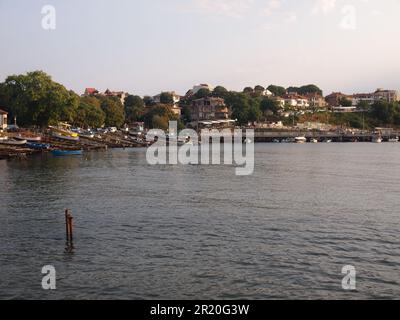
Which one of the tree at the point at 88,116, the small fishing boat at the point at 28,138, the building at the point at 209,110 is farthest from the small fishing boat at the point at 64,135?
the building at the point at 209,110

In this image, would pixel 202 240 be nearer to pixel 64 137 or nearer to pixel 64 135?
pixel 64 137

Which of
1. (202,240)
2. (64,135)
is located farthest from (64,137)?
(202,240)

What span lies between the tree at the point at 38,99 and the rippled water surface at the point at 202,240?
58428mm

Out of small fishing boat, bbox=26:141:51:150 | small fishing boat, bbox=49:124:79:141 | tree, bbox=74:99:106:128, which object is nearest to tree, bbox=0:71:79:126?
small fishing boat, bbox=49:124:79:141

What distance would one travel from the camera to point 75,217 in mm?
29328

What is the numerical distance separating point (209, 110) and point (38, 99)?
95.8 metres

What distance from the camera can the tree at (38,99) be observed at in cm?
9988

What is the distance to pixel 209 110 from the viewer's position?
7387 inches

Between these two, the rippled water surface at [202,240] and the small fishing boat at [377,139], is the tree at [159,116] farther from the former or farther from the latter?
the rippled water surface at [202,240]

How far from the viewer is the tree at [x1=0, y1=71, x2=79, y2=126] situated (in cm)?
9988

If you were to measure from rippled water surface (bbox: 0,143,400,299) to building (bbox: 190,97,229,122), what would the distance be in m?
142
